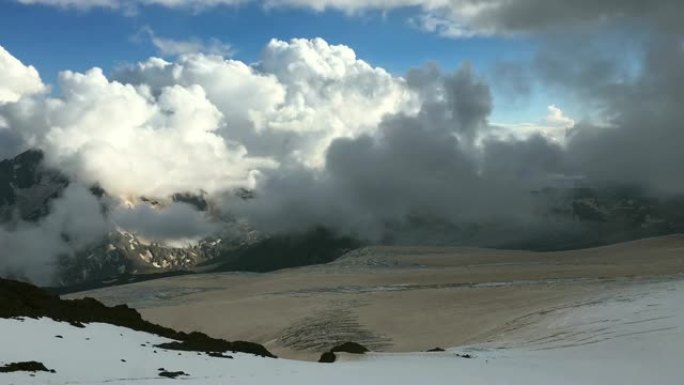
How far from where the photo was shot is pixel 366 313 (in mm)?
96438

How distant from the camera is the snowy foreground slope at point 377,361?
2594 centimetres

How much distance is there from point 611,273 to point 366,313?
5976 centimetres

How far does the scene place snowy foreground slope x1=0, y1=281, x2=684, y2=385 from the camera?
25.9 m

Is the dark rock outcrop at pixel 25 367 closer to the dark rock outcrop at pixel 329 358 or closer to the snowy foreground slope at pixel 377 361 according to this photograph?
the snowy foreground slope at pixel 377 361

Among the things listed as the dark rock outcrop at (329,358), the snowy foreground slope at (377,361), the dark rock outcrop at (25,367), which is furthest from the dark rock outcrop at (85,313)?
the dark rock outcrop at (25,367)

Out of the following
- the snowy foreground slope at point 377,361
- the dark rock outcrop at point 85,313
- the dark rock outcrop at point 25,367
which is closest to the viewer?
the dark rock outcrop at point 25,367

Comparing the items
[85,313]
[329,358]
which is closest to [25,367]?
[329,358]

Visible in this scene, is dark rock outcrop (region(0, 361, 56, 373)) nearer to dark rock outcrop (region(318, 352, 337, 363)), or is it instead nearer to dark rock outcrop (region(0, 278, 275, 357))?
dark rock outcrop (region(0, 278, 275, 357))

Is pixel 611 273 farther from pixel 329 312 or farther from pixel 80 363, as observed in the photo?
pixel 80 363

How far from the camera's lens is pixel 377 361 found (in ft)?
114

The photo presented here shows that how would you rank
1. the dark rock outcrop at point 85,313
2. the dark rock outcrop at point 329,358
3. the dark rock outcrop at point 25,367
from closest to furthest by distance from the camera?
the dark rock outcrop at point 25,367 < the dark rock outcrop at point 85,313 < the dark rock outcrop at point 329,358

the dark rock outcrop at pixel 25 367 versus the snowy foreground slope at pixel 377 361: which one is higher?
the dark rock outcrop at pixel 25 367

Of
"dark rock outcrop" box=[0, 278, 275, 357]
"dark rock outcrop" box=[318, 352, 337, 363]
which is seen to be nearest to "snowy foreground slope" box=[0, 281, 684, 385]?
"dark rock outcrop" box=[318, 352, 337, 363]

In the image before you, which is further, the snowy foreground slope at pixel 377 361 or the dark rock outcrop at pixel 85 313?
the dark rock outcrop at pixel 85 313
